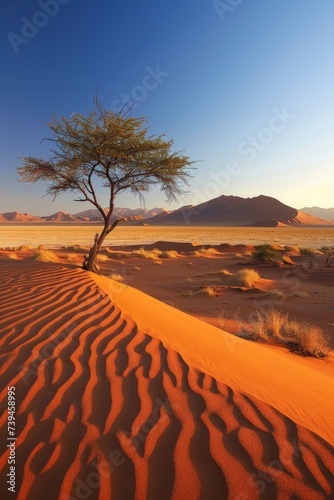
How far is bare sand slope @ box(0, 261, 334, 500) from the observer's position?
6.13 feet

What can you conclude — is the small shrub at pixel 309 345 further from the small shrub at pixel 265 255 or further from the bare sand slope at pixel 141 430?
the small shrub at pixel 265 255

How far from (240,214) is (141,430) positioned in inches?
5679

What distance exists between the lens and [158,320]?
534 centimetres

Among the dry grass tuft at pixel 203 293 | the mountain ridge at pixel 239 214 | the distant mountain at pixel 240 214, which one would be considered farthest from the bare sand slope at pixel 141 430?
the distant mountain at pixel 240 214

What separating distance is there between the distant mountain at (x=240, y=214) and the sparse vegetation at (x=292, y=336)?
122 metres

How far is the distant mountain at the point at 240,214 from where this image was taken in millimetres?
131450

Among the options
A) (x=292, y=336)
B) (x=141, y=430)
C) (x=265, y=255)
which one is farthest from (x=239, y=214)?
(x=141, y=430)

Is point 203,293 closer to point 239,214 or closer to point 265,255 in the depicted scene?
point 265,255

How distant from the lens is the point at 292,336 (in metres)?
6.50

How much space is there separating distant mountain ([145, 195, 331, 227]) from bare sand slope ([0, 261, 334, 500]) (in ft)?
414

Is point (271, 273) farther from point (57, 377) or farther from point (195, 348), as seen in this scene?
point (57, 377)

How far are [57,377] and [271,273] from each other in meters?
15.6

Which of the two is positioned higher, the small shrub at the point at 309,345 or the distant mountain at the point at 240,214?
the distant mountain at the point at 240,214

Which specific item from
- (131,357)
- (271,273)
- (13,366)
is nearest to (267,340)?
(131,357)
